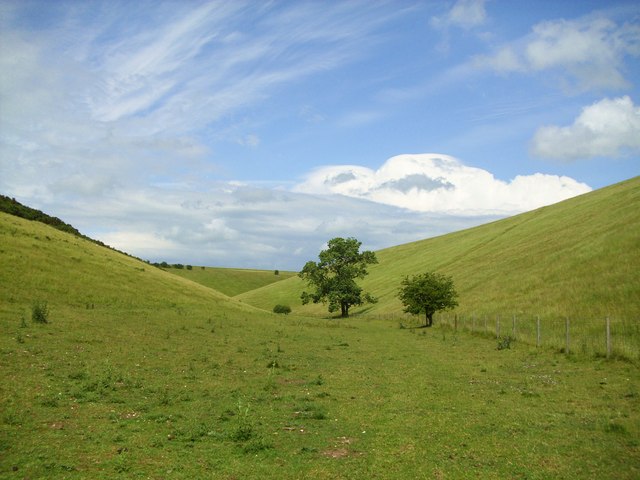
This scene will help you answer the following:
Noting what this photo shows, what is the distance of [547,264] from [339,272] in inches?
1580

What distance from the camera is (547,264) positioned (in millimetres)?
71250

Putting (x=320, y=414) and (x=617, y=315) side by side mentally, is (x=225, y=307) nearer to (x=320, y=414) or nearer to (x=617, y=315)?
(x=617, y=315)

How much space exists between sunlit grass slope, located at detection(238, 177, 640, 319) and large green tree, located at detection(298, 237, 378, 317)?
20.1ft

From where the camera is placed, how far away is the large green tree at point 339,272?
95.8 meters

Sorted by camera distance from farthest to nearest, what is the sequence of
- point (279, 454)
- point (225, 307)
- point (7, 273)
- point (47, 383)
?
point (225, 307) < point (7, 273) < point (47, 383) < point (279, 454)

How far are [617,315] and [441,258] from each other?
238ft

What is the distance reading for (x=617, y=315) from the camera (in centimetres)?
4375

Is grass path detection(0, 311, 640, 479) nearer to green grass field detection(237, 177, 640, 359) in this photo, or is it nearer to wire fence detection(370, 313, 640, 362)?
wire fence detection(370, 313, 640, 362)

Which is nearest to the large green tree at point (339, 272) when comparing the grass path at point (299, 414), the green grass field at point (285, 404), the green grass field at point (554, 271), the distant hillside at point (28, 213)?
the green grass field at point (554, 271)

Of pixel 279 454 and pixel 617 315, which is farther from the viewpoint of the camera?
pixel 617 315

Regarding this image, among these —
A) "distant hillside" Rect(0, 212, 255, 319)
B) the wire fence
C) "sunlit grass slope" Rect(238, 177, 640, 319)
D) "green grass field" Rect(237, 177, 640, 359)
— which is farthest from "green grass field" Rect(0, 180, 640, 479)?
"sunlit grass slope" Rect(238, 177, 640, 319)

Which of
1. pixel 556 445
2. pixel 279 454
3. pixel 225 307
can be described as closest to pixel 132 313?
pixel 225 307

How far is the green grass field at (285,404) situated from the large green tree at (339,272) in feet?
Answer: 173

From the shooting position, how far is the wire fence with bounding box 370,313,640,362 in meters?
27.8
